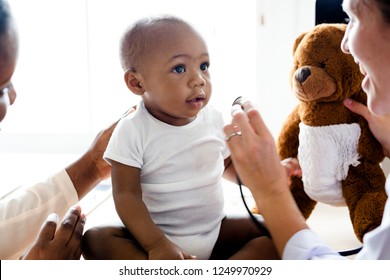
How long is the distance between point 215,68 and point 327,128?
376mm

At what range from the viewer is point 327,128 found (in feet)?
2.91

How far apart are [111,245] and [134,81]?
0.24 meters

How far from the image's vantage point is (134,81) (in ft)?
2.36

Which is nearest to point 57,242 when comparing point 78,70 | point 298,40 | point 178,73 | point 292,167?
point 178,73

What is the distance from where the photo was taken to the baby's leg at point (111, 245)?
68 centimetres

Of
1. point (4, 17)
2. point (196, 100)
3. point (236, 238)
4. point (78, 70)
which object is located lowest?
point (236, 238)

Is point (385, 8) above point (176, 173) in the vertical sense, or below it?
above

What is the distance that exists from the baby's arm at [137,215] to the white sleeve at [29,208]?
0.61 feet

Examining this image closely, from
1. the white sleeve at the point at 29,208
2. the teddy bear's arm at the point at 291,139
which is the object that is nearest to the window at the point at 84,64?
the teddy bear's arm at the point at 291,139

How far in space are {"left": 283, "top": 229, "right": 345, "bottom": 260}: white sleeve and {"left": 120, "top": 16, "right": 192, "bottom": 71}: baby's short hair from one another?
0.32 m

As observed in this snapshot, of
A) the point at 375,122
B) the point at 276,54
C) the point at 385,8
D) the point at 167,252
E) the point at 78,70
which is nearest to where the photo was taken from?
the point at 385,8

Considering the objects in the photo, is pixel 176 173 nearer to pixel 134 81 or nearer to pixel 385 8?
pixel 134 81

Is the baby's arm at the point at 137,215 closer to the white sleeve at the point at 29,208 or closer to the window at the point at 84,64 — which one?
the white sleeve at the point at 29,208
